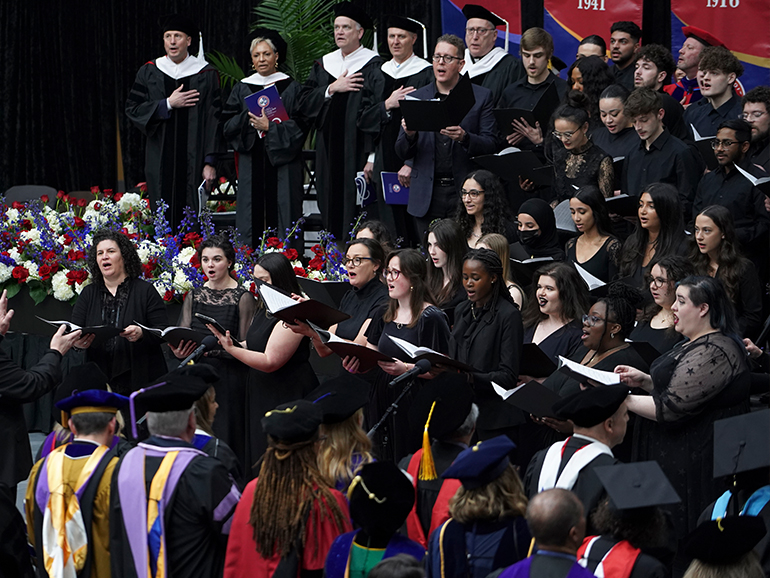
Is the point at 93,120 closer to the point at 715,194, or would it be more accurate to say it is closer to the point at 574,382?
the point at 715,194

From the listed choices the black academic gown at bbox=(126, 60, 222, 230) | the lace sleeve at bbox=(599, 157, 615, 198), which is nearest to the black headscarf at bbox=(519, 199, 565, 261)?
the lace sleeve at bbox=(599, 157, 615, 198)

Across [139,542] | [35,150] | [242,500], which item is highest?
[242,500]

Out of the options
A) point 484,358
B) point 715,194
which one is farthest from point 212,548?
point 715,194

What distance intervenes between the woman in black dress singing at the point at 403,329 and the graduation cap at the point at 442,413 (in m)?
1.36

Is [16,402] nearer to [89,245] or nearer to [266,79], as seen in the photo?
[89,245]

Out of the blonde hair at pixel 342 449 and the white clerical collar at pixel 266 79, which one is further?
the white clerical collar at pixel 266 79

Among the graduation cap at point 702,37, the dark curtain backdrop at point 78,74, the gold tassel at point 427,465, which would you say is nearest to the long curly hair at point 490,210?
the graduation cap at point 702,37

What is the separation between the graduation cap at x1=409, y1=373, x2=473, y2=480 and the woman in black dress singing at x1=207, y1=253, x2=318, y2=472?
2035mm

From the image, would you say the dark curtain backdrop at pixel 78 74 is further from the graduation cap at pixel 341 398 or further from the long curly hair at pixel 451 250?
the graduation cap at pixel 341 398

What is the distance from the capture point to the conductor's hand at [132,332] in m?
6.08

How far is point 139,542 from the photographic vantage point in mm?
3496

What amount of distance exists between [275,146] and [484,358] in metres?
4.20

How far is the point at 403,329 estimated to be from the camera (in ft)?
17.3

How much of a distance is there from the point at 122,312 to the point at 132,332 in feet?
0.82
